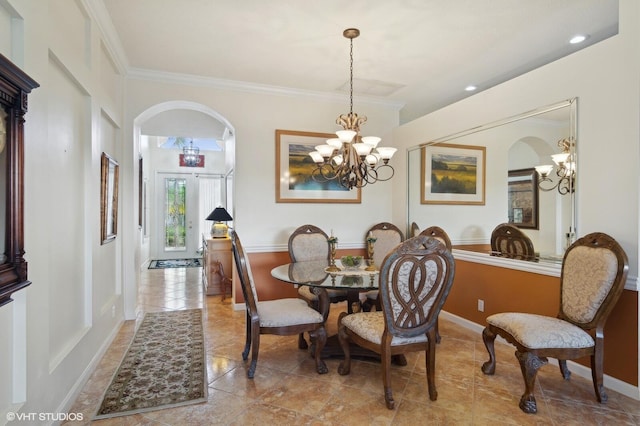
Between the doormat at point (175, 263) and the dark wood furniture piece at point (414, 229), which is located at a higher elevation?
the dark wood furniture piece at point (414, 229)

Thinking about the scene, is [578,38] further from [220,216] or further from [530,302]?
[220,216]

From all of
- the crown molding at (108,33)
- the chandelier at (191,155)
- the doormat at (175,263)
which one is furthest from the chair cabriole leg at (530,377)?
the chandelier at (191,155)

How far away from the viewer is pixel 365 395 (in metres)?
2.52

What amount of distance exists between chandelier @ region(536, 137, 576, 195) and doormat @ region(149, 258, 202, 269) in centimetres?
724

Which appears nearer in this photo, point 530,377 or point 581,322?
point 530,377

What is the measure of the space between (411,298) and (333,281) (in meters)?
0.69

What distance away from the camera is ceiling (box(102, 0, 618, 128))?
2.83 meters

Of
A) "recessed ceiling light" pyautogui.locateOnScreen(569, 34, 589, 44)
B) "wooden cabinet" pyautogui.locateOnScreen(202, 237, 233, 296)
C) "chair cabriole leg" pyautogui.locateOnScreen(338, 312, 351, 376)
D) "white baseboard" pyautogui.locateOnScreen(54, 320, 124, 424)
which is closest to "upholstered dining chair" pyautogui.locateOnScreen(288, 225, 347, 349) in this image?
"chair cabriole leg" pyautogui.locateOnScreen(338, 312, 351, 376)

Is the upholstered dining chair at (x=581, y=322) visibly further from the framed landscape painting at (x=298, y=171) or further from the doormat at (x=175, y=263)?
the doormat at (x=175, y=263)

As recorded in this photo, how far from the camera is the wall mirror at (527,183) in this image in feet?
9.69

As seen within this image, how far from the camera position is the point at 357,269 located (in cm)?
331

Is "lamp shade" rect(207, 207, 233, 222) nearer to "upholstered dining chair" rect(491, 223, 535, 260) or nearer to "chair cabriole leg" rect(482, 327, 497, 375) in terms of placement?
"upholstered dining chair" rect(491, 223, 535, 260)

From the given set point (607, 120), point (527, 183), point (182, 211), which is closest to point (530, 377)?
point (527, 183)

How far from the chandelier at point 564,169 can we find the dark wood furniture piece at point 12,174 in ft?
11.6
